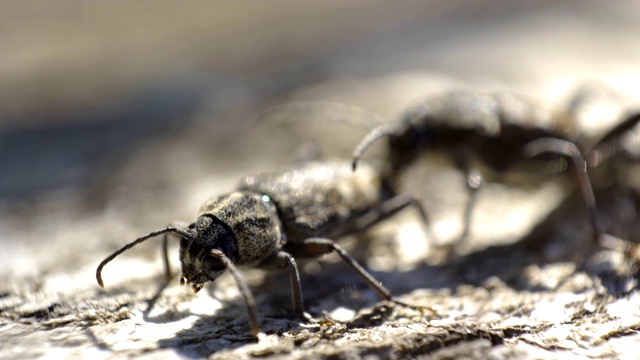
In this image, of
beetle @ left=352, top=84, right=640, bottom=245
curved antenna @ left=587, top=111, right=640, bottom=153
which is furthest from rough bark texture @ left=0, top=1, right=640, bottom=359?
curved antenna @ left=587, top=111, right=640, bottom=153

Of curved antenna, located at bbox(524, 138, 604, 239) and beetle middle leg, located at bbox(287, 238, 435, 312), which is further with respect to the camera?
curved antenna, located at bbox(524, 138, 604, 239)

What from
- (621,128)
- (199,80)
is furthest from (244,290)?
(199,80)

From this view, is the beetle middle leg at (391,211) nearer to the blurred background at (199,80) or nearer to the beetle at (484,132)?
the blurred background at (199,80)

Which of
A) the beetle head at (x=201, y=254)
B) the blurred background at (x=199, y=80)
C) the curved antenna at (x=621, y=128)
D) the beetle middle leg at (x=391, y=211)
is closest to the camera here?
the beetle head at (x=201, y=254)

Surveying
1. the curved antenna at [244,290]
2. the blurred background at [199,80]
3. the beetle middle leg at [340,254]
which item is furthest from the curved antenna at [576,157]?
the curved antenna at [244,290]

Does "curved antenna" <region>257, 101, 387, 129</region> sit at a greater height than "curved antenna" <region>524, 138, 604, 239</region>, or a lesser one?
greater

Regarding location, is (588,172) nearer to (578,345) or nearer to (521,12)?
(578,345)

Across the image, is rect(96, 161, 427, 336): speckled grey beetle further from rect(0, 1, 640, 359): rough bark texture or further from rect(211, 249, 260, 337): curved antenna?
rect(0, 1, 640, 359): rough bark texture
